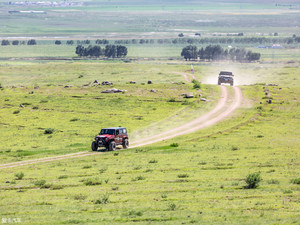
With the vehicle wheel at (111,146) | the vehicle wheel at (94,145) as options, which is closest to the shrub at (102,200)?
the vehicle wheel at (111,146)

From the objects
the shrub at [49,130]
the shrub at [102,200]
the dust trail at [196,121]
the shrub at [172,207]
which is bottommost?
the shrub at [49,130]

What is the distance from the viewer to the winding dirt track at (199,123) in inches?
1993

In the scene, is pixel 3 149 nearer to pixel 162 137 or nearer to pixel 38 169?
pixel 38 169

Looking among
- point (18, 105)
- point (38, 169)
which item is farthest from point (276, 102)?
point (38, 169)

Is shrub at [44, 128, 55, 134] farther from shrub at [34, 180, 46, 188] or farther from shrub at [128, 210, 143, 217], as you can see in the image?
shrub at [128, 210, 143, 217]

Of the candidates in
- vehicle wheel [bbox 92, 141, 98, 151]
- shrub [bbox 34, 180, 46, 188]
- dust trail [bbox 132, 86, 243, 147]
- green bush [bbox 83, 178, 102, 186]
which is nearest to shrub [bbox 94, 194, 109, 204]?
green bush [bbox 83, 178, 102, 186]

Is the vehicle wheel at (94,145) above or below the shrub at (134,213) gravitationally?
below

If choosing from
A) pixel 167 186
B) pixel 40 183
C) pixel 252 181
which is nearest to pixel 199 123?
pixel 167 186

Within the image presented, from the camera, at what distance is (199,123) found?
249 ft

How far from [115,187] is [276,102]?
6444cm

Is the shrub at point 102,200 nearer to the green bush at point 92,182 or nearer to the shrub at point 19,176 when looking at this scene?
the green bush at point 92,182

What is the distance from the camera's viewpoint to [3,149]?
5800 centimetres

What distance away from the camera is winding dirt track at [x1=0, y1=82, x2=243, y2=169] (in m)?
50.6

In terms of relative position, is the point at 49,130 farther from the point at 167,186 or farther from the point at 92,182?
the point at 167,186
